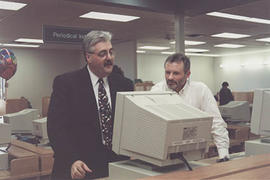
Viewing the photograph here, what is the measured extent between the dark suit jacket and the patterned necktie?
0.09 ft

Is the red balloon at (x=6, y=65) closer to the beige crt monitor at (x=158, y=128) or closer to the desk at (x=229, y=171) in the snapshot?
the beige crt monitor at (x=158, y=128)

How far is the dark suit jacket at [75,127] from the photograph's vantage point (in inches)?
70.4

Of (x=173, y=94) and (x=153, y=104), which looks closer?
(x=153, y=104)

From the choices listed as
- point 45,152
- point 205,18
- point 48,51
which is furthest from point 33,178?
point 48,51

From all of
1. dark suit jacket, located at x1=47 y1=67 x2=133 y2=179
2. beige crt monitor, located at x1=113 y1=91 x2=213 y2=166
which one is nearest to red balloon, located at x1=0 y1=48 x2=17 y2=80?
dark suit jacket, located at x1=47 y1=67 x2=133 y2=179

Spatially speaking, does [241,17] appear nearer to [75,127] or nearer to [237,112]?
[237,112]

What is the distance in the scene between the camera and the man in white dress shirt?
7.30 feet

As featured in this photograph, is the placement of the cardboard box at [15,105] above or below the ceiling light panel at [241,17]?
below

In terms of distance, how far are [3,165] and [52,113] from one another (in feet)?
5.90

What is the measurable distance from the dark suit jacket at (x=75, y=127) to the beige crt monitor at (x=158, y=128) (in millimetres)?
362

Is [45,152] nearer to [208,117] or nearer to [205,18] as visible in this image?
[208,117]

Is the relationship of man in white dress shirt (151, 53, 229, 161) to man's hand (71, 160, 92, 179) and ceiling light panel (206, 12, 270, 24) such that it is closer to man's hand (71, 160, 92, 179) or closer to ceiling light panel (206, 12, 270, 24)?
man's hand (71, 160, 92, 179)

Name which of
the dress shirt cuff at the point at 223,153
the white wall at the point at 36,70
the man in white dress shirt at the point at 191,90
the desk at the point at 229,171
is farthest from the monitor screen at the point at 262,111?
the white wall at the point at 36,70

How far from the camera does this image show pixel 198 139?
4.46ft
